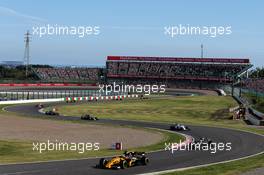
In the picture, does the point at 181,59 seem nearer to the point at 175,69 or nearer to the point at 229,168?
the point at 175,69

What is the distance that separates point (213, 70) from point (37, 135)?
124268mm

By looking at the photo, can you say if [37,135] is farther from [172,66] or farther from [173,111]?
[172,66]

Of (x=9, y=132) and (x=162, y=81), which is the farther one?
(x=162, y=81)

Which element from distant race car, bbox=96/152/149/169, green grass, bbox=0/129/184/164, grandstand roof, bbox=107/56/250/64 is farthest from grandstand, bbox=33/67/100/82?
distant race car, bbox=96/152/149/169

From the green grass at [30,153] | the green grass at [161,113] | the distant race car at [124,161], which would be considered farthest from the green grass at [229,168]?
the green grass at [161,113]

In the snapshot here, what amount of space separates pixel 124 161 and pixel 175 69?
140547 millimetres

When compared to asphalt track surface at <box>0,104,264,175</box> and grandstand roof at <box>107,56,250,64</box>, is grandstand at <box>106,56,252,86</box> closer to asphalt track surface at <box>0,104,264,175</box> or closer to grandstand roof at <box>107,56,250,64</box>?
grandstand roof at <box>107,56,250,64</box>

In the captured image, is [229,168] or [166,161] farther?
[166,161]

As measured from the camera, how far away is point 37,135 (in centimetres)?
4047

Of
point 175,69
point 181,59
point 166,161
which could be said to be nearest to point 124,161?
point 166,161

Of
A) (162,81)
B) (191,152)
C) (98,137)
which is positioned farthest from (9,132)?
(162,81)

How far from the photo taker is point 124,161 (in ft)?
83.8

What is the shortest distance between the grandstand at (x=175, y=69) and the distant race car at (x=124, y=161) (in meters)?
127

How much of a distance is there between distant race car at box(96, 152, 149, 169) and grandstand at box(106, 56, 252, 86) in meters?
127
